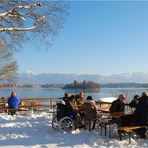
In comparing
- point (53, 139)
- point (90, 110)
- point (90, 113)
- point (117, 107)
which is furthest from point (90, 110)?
point (53, 139)

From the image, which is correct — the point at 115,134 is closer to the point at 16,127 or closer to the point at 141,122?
the point at 141,122

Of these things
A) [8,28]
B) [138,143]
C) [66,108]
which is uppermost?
[8,28]

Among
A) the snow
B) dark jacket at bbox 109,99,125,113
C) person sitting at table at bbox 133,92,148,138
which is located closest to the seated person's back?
the snow

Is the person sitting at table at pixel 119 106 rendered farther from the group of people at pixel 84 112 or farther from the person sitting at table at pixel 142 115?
the person sitting at table at pixel 142 115

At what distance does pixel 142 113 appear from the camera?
11672 mm

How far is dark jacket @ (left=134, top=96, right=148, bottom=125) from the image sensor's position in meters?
11.7

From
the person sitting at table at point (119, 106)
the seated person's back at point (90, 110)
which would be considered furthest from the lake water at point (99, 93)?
the seated person's back at point (90, 110)

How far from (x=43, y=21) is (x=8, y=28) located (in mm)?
1745

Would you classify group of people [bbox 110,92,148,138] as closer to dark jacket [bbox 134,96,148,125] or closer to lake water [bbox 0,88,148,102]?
dark jacket [bbox 134,96,148,125]

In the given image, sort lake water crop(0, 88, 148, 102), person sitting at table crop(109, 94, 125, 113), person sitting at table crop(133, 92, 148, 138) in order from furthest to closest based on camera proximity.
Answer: lake water crop(0, 88, 148, 102), person sitting at table crop(109, 94, 125, 113), person sitting at table crop(133, 92, 148, 138)

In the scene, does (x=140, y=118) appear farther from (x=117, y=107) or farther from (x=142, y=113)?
(x=117, y=107)

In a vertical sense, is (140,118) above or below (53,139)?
above

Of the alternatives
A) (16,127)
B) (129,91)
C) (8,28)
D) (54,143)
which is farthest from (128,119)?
(129,91)

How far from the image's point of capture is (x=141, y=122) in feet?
38.2
